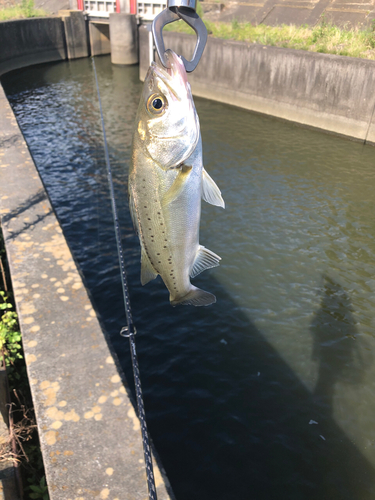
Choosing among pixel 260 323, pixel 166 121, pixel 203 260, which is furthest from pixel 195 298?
pixel 260 323

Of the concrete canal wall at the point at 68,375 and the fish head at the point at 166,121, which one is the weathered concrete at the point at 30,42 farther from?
the fish head at the point at 166,121

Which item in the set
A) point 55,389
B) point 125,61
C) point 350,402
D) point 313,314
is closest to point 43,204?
point 55,389

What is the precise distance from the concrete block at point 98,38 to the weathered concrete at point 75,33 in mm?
609

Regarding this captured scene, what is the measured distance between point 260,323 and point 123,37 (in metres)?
32.8

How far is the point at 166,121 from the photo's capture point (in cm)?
241

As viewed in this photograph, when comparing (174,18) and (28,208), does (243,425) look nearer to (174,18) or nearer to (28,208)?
(28,208)

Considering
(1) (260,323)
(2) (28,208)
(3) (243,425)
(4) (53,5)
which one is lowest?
(3) (243,425)

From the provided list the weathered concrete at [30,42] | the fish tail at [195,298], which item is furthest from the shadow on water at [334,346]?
the weathered concrete at [30,42]

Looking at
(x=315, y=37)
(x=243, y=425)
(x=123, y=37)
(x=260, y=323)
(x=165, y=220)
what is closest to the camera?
(x=165, y=220)

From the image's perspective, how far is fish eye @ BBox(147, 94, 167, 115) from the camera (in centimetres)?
239

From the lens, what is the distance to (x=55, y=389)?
167 inches

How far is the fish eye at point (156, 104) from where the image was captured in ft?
7.84

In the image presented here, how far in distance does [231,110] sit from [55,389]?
69.6ft

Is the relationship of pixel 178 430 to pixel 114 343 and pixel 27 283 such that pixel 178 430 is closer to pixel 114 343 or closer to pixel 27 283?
pixel 114 343
